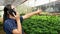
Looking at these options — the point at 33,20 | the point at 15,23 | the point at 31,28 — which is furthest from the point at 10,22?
the point at 33,20

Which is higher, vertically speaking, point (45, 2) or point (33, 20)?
point (45, 2)

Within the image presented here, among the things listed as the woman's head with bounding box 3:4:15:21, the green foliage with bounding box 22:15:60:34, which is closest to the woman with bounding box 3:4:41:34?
the woman's head with bounding box 3:4:15:21

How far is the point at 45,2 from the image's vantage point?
8.58 metres

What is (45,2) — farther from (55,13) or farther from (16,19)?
(16,19)

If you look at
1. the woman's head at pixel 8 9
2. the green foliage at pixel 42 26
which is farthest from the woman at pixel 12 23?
the green foliage at pixel 42 26

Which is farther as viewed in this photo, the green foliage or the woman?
the green foliage

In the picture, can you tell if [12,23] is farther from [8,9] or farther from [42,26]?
[42,26]

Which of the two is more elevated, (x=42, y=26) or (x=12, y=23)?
(x=12, y=23)

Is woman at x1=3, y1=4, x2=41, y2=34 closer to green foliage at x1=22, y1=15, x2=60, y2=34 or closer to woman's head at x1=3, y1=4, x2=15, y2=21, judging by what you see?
woman's head at x1=3, y1=4, x2=15, y2=21

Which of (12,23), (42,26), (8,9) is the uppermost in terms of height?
(8,9)

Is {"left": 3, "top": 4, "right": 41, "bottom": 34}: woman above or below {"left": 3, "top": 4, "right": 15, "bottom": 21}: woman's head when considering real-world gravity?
below

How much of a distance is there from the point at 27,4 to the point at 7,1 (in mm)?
710

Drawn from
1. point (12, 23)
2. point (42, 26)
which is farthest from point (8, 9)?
point (42, 26)

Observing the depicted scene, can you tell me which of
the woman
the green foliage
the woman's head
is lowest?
the green foliage
